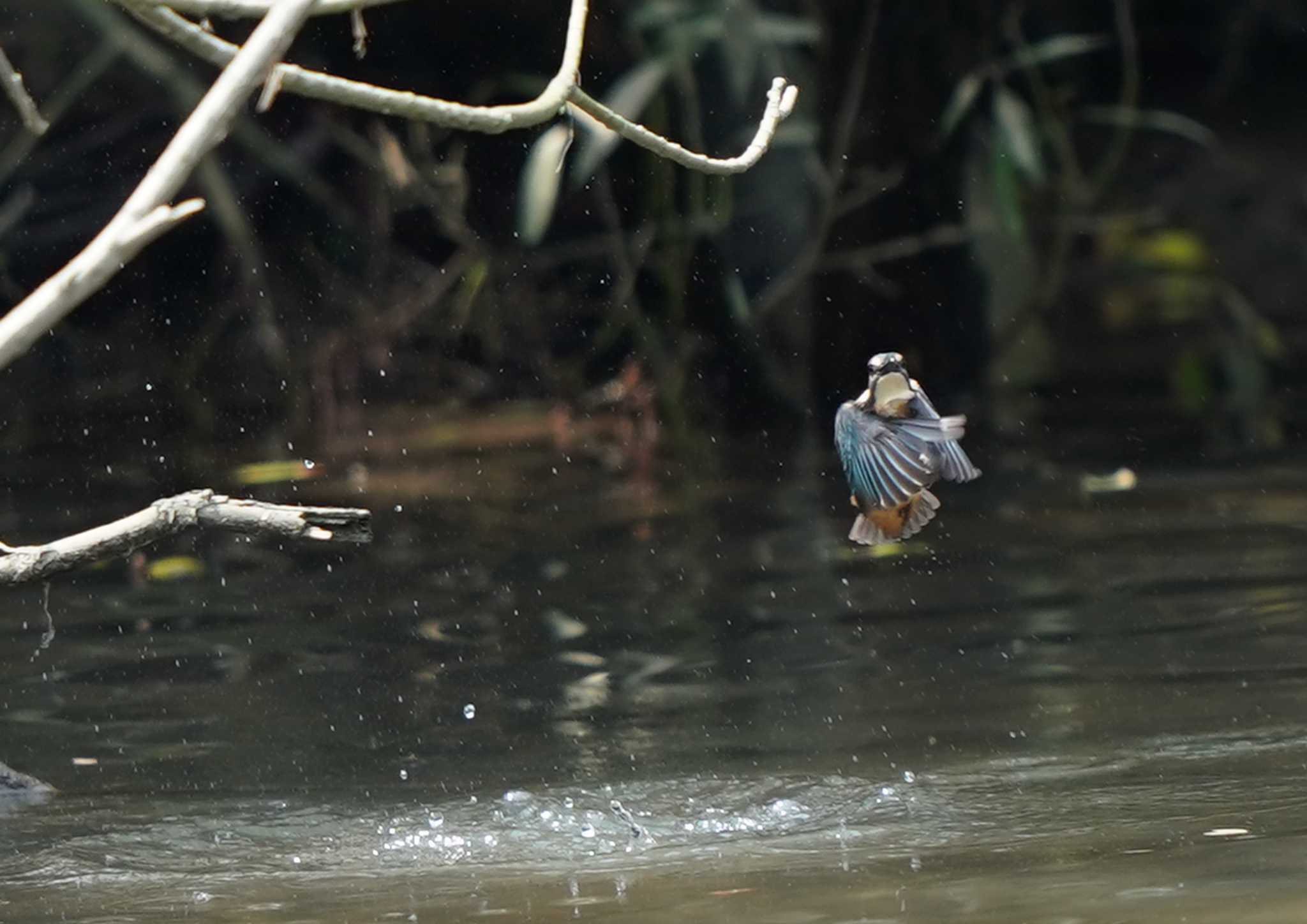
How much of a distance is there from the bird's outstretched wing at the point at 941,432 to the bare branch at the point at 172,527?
1.29 meters

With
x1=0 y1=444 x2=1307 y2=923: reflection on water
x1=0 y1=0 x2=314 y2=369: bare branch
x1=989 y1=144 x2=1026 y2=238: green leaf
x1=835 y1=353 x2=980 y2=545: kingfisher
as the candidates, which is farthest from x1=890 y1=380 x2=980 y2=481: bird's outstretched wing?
x1=989 y1=144 x2=1026 y2=238: green leaf

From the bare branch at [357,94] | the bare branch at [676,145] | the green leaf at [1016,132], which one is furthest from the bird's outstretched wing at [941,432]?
the green leaf at [1016,132]

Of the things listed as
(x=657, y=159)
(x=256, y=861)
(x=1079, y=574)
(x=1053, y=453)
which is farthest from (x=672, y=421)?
(x=256, y=861)

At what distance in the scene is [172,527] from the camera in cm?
263

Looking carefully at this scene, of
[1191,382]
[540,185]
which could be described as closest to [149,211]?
[540,185]

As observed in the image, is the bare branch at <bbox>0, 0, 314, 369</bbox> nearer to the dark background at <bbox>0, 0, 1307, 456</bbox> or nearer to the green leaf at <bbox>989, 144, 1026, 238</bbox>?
the dark background at <bbox>0, 0, 1307, 456</bbox>

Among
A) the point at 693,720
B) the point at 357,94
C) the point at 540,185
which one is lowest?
the point at 693,720

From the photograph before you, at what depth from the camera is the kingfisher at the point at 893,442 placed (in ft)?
12.2

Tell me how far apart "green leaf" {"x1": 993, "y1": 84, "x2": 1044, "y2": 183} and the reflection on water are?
1.75 metres

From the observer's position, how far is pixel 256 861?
141 inches

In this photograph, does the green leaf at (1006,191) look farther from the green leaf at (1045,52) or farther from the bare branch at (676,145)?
the bare branch at (676,145)

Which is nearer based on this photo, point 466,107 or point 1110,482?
point 466,107

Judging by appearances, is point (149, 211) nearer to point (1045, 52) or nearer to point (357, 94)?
point (357, 94)

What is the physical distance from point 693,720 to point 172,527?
1.89 meters
